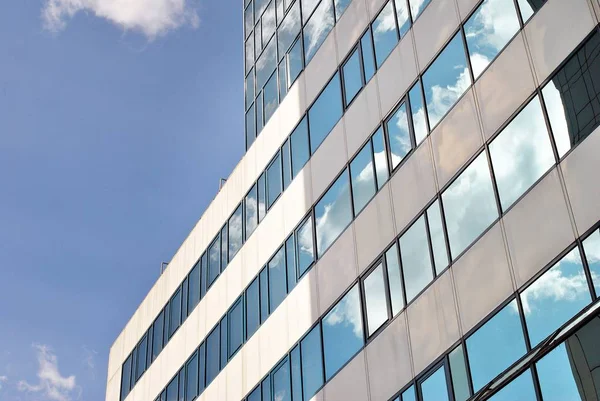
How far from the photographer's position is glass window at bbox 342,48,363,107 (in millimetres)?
29250

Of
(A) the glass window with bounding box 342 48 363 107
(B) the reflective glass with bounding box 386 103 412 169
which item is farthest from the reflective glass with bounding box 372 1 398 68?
(B) the reflective glass with bounding box 386 103 412 169

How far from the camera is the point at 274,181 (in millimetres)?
33969

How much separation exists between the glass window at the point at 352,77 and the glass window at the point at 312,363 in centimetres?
795

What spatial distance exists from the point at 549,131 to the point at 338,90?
11816mm

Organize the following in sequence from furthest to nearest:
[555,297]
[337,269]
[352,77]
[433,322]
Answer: [352,77], [337,269], [433,322], [555,297]

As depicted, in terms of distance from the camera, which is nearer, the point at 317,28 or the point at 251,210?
the point at 317,28

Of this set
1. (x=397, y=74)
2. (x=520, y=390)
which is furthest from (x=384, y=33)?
(x=520, y=390)

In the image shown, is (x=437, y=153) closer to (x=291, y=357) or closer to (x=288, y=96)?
(x=291, y=357)

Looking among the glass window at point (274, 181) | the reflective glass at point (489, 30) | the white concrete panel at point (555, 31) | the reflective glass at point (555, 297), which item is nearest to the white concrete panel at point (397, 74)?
the reflective glass at point (489, 30)

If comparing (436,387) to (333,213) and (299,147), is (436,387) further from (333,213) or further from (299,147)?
(299,147)

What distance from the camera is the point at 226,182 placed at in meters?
39.2

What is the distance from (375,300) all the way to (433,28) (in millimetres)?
8170

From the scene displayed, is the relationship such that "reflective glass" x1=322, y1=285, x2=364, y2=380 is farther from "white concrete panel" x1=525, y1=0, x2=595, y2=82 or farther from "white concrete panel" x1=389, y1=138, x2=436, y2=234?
"white concrete panel" x1=525, y1=0, x2=595, y2=82

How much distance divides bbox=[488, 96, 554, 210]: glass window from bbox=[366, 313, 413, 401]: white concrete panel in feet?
16.8
